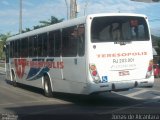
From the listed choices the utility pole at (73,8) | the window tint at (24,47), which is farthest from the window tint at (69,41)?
the utility pole at (73,8)

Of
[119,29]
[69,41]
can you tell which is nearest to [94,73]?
[119,29]

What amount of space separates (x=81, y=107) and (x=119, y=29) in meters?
2.84

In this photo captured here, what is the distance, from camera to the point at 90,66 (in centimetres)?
1434

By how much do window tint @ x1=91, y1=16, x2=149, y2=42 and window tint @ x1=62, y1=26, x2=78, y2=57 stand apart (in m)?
0.92

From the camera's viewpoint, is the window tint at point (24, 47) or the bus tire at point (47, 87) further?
the window tint at point (24, 47)

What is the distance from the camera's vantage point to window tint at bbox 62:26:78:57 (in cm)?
1533

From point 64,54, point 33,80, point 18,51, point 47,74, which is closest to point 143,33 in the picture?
point 64,54

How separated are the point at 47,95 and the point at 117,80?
15.4 ft

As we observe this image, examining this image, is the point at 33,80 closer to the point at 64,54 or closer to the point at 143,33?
the point at 64,54

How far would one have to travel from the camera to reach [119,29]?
15.0 meters

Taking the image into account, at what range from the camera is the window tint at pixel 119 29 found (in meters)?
14.6

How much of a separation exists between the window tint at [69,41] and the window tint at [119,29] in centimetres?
92

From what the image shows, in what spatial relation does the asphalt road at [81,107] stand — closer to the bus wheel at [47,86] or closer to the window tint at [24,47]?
the bus wheel at [47,86]

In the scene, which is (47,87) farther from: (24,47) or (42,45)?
(24,47)
